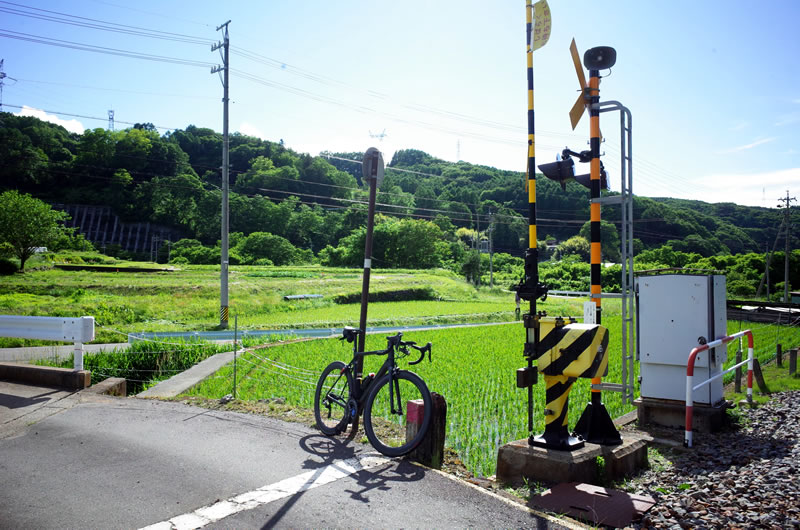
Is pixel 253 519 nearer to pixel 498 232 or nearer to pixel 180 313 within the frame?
Result: pixel 180 313

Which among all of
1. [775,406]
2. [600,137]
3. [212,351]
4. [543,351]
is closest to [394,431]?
[543,351]

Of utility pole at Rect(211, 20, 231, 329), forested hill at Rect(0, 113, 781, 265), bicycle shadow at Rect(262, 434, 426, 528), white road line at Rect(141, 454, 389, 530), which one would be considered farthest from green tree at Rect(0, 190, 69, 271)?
white road line at Rect(141, 454, 389, 530)

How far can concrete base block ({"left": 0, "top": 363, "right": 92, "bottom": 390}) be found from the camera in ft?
24.3

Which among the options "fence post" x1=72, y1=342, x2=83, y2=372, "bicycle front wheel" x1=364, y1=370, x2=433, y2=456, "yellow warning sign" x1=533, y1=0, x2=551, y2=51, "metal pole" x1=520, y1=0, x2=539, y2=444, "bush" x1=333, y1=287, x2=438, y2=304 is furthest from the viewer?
"bush" x1=333, y1=287, x2=438, y2=304

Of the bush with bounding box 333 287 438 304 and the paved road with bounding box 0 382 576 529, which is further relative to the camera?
the bush with bounding box 333 287 438 304

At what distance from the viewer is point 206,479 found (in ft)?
13.2

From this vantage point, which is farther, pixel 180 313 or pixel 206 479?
pixel 180 313

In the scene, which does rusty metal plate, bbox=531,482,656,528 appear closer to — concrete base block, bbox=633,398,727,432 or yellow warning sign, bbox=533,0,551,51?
concrete base block, bbox=633,398,727,432

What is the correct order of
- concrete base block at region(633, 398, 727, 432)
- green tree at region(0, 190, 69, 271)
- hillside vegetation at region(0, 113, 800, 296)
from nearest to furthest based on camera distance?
concrete base block at region(633, 398, 727, 432), green tree at region(0, 190, 69, 271), hillside vegetation at region(0, 113, 800, 296)

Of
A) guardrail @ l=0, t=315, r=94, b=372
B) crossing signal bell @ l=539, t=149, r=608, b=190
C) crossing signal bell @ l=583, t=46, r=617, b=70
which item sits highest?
crossing signal bell @ l=583, t=46, r=617, b=70

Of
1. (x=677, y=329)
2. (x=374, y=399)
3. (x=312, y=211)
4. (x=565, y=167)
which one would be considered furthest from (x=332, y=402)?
(x=312, y=211)

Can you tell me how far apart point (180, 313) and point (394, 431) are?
81.5ft

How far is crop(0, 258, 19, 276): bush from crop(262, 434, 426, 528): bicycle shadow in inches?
1458

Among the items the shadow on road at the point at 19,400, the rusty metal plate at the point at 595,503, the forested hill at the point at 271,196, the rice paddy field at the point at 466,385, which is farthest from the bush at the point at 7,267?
the forested hill at the point at 271,196
